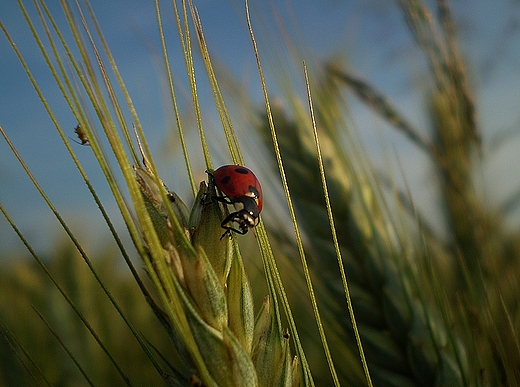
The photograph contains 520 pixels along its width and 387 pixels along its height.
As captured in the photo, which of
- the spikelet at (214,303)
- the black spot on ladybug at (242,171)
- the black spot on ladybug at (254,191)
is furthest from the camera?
the black spot on ladybug at (254,191)

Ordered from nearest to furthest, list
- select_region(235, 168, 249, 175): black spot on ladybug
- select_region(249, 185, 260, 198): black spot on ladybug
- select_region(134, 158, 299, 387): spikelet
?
select_region(134, 158, 299, 387): spikelet
select_region(235, 168, 249, 175): black spot on ladybug
select_region(249, 185, 260, 198): black spot on ladybug

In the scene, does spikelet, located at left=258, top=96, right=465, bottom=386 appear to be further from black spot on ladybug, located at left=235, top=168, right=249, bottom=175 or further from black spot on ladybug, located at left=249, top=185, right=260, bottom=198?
black spot on ladybug, located at left=235, top=168, right=249, bottom=175

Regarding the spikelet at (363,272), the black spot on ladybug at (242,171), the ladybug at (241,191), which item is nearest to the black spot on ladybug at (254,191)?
the ladybug at (241,191)

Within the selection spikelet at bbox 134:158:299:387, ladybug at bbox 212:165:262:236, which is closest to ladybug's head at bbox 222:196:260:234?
ladybug at bbox 212:165:262:236

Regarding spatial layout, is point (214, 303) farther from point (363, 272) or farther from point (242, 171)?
→ point (363, 272)

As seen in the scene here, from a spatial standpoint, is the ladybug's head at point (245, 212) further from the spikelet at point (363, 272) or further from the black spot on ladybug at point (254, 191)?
the spikelet at point (363, 272)

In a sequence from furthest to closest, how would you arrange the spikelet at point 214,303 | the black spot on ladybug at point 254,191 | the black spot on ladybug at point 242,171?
the black spot on ladybug at point 254,191, the black spot on ladybug at point 242,171, the spikelet at point 214,303

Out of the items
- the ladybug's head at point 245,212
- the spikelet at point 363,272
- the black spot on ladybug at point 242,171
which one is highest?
the black spot on ladybug at point 242,171

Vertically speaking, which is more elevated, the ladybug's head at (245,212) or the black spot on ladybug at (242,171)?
the black spot on ladybug at (242,171)

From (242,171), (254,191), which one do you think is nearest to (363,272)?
(254,191)

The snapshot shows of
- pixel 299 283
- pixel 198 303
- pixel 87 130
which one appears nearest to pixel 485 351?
pixel 299 283
